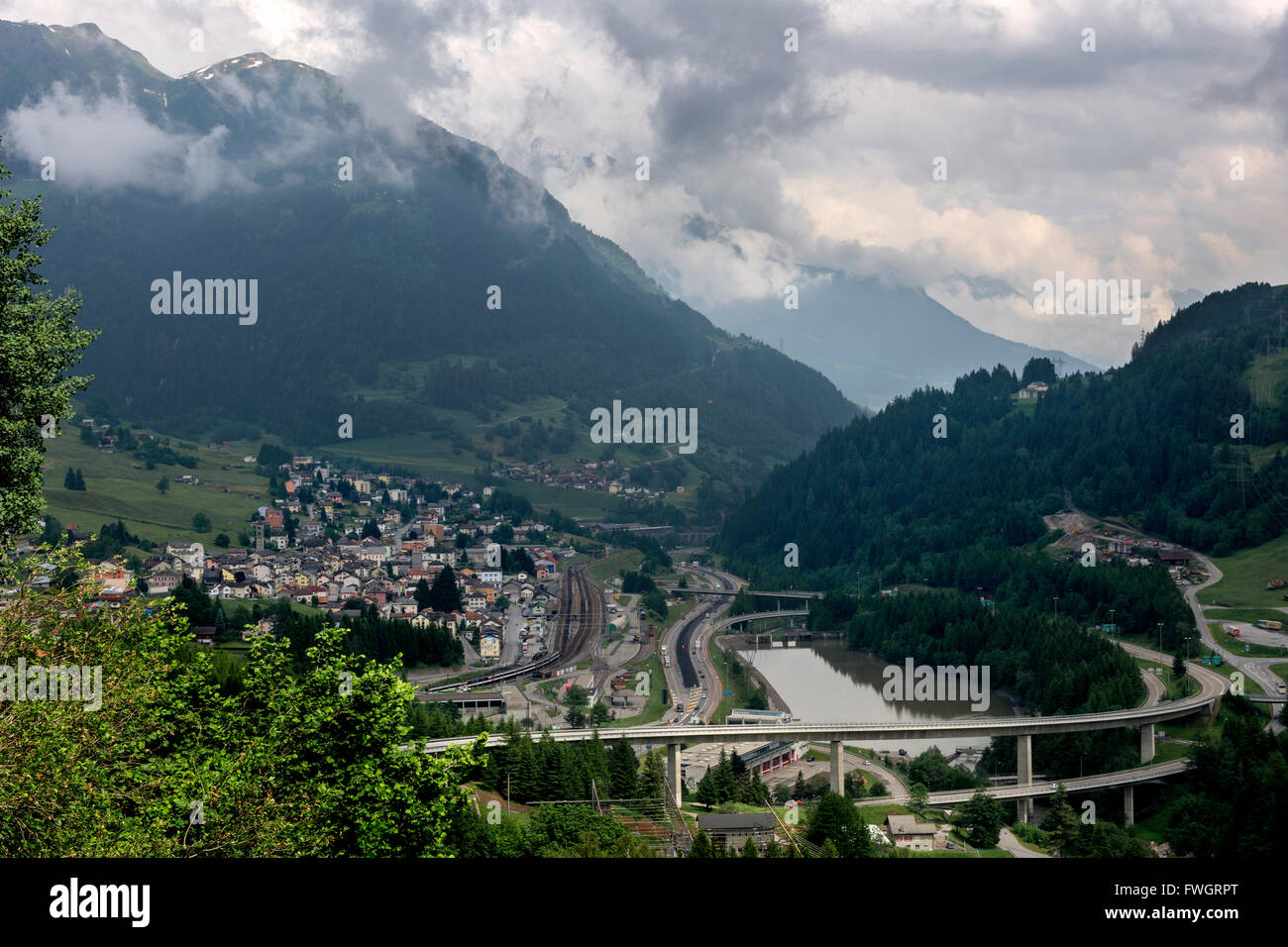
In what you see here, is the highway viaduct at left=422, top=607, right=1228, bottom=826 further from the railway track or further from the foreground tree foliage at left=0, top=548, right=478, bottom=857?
the foreground tree foliage at left=0, top=548, right=478, bottom=857

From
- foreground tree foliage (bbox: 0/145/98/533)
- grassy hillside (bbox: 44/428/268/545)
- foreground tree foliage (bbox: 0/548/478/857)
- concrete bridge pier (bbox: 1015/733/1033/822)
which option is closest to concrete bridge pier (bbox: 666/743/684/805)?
concrete bridge pier (bbox: 1015/733/1033/822)

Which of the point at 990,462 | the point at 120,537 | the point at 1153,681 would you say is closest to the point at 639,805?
the point at 1153,681

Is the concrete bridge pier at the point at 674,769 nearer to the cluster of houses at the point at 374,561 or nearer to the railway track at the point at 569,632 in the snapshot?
the railway track at the point at 569,632

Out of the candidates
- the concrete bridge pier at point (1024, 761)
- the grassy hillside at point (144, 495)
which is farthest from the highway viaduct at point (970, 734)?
the grassy hillside at point (144, 495)

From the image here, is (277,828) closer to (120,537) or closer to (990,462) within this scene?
(120,537)

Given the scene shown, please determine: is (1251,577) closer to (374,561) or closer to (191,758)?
(374,561)
